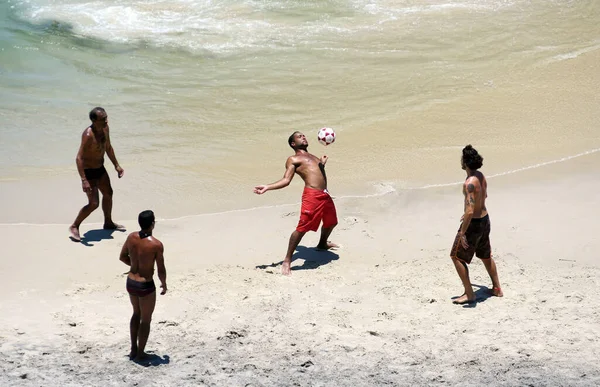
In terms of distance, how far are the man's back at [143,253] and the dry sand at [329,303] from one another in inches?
30.6

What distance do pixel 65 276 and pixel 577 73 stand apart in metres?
10.4

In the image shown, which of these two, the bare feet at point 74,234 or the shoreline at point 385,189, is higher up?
the shoreline at point 385,189

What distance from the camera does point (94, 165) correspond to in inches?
369

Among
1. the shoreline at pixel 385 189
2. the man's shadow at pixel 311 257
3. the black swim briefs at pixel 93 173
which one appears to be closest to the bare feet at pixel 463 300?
the man's shadow at pixel 311 257

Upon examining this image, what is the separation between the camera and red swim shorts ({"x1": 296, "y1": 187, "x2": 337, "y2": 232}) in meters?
8.59

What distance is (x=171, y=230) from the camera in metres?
9.61

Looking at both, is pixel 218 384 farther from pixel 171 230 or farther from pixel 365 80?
pixel 365 80

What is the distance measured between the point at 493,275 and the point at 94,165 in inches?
172

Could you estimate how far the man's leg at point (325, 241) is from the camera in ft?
29.3

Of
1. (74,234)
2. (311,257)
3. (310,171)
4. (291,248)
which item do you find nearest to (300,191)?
(311,257)

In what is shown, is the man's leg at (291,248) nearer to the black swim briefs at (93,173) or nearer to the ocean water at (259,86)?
the ocean water at (259,86)

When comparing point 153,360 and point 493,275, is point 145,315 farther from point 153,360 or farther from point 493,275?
point 493,275

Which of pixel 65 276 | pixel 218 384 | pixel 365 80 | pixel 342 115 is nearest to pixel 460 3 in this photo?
pixel 365 80

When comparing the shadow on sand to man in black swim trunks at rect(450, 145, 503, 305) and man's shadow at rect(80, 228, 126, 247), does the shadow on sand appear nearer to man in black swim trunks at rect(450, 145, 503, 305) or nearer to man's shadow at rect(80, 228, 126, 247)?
man's shadow at rect(80, 228, 126, 247)
